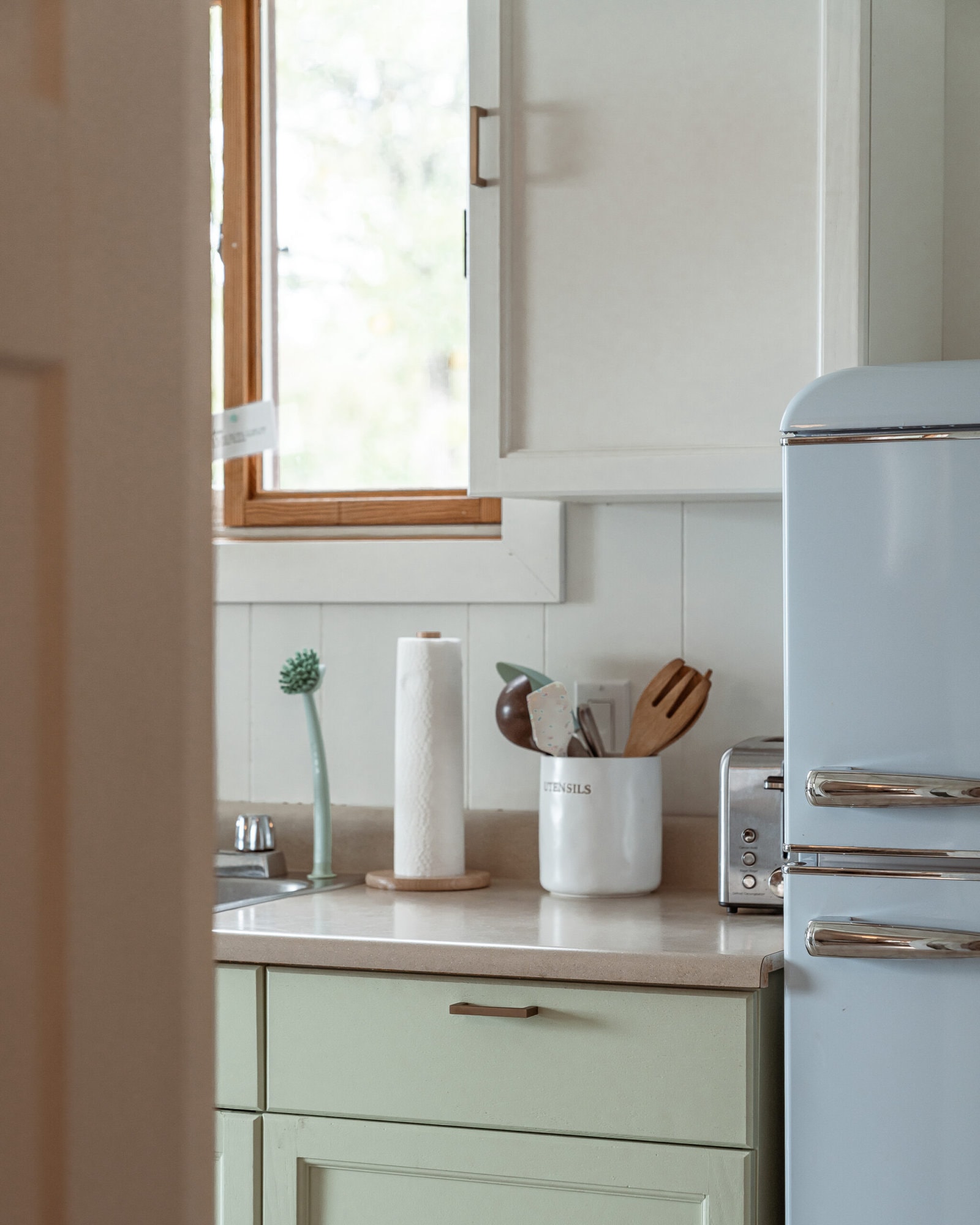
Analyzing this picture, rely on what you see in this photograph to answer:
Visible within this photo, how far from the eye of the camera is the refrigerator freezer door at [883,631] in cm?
155

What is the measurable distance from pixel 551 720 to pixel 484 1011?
0.49 m

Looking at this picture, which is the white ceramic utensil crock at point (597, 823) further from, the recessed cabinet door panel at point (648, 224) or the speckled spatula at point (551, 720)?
the recessed cabinet door panel at point (648, 224)

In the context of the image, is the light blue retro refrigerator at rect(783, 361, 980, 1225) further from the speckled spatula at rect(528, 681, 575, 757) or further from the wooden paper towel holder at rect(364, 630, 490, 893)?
the wooden paper towel holder at rect(364, 630, 490, 893)

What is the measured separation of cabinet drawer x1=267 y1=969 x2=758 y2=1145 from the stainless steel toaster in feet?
1.01

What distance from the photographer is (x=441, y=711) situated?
2.12 metres

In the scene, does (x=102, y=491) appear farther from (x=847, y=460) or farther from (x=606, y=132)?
(x=606, y=132)

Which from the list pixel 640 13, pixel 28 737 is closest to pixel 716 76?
pixel 640 13

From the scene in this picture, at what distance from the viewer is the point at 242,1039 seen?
1.74 m

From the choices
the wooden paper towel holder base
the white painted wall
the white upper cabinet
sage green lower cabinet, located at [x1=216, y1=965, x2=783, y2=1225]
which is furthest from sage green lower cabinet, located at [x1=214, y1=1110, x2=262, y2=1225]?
the white upper cabinet

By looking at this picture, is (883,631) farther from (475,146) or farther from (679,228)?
(475,146)

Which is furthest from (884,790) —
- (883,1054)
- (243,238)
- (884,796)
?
(243,238)

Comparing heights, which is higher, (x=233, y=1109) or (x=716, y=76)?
(x=716, y=76)

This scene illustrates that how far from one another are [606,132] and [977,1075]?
1.25 m

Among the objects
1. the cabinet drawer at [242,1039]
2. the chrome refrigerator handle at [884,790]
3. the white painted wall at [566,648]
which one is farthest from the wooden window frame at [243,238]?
the chrome refrigerator handle at [884,790]
